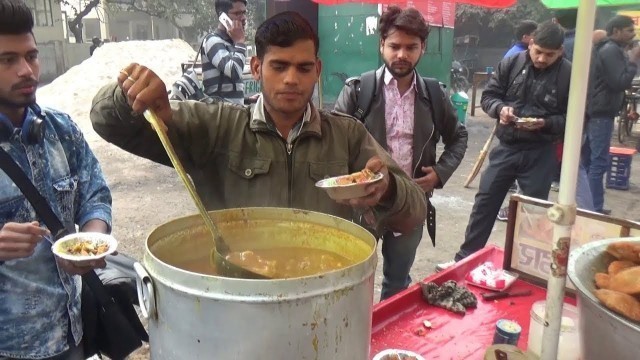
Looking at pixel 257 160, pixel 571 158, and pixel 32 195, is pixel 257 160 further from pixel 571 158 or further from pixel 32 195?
pixel 571 158

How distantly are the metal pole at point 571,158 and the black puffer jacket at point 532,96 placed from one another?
3.08 meters

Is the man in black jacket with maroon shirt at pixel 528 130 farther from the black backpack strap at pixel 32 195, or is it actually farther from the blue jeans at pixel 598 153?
the black backpack strap at pixel 32 195

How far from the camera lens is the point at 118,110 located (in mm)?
1521

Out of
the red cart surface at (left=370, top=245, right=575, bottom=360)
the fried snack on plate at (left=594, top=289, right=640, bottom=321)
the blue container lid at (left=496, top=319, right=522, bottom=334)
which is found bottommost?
the red cart surface at (left=370, top=245, right=575, bottom=360)

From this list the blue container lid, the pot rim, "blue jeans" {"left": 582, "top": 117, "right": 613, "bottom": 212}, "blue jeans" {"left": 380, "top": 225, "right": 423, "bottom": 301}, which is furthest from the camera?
"blue jeans" {"left": 582, "top": 117, "right": 613, "bottom": 212}

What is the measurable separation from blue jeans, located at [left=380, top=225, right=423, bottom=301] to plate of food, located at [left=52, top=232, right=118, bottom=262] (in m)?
1.70

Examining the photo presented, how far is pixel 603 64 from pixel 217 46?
453cm

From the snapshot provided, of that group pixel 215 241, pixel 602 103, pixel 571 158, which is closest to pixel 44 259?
pixel 215 241

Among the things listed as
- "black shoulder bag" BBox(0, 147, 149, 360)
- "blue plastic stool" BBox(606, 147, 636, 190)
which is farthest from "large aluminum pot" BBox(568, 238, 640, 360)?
"blue plastic stool" BBox(606, 147, 636, 190)

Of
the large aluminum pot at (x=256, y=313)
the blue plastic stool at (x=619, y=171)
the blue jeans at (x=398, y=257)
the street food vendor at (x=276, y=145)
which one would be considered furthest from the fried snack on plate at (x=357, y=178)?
the blue plastic stool at (x=619, y=171)

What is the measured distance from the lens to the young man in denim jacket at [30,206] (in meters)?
1.73

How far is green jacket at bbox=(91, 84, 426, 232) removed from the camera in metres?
1.69

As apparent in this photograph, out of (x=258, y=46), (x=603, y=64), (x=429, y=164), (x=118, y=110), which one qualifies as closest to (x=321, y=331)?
(x=118, y=110)

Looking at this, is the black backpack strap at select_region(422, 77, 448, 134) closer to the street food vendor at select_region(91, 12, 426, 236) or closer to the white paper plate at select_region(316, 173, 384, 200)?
the street food vendor at select_region(91, 12, 426, 236)
